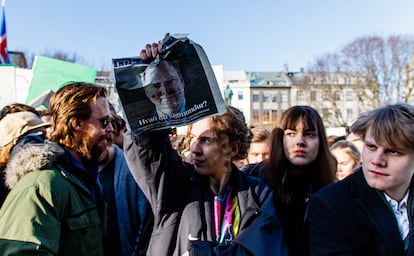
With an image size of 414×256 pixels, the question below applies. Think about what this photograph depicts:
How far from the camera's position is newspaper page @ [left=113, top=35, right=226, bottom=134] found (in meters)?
1.97

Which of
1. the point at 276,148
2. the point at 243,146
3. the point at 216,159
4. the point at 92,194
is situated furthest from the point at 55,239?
the point at 276,148

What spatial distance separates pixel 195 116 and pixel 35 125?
190 centimetres

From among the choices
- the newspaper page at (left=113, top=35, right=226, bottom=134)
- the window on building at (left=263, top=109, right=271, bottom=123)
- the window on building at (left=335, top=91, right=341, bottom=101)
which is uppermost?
the newspaper page at (left=113, top=35, right=226, bottom=134)

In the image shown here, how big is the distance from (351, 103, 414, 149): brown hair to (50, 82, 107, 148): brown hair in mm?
1505

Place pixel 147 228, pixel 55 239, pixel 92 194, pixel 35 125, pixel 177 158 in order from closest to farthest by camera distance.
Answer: pixel 55 239 < pixel 177 158 < pixel 92 194 < pixel 147 228 < pixel 35 125

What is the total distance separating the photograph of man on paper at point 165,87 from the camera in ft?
6.49

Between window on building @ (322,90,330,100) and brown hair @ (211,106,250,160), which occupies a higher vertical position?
brown hair @ (211,106,250,160)

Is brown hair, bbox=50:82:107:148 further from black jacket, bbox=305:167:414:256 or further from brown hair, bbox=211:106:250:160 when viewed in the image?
black jacket, bbox=305:167:414:256

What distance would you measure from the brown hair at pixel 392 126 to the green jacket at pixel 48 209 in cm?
146

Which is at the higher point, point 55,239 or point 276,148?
point 276,148

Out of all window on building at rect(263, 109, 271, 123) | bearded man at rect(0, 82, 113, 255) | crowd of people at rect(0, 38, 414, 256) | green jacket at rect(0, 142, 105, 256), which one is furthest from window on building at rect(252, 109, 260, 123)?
green jacket at rect(0, 142, 105, 256)

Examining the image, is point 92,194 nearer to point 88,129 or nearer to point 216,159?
point 88,129

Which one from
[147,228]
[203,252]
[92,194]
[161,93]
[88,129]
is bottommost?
[147,228]

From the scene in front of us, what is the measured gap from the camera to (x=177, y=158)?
232 centimetres
